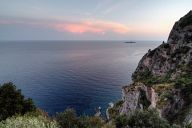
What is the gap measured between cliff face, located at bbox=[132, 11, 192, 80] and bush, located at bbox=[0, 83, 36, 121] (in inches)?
1743

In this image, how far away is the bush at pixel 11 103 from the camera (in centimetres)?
5602

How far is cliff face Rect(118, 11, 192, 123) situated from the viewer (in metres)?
64.9

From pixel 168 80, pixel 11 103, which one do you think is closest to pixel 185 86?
pixel 168 80

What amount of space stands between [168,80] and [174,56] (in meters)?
17.7

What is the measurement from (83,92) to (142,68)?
5695 cm

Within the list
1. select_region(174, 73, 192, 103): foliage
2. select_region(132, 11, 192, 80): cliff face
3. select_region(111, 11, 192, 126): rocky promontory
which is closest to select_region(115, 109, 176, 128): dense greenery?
select_region(111, 11, 192, 126): rocky promontory

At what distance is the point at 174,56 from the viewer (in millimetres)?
92562

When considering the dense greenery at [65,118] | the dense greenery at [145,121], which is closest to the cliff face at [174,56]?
the dense greenery at [65,118]

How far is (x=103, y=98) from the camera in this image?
139 metres

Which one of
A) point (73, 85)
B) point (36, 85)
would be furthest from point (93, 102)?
point (36, 85)

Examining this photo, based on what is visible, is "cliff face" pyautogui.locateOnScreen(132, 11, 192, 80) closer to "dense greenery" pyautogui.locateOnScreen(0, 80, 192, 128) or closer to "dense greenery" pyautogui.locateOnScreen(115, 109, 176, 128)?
"dense greenery" pyautogui.locateOnScreen(0, 80, 192, 128)

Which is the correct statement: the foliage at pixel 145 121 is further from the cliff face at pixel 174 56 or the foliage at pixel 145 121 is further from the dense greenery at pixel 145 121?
the cliff face at pixel 174 56

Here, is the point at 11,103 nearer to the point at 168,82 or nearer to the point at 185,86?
the point at 168,82

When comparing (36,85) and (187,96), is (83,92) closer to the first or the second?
(36,85)
